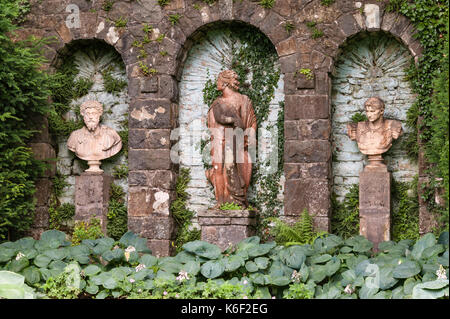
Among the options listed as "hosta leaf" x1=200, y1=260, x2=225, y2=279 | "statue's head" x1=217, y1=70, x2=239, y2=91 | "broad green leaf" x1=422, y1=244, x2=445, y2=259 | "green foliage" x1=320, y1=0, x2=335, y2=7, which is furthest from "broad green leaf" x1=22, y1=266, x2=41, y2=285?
"green foliage" x1=320, y1=0, x2=335, y2=7

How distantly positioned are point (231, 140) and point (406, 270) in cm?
302

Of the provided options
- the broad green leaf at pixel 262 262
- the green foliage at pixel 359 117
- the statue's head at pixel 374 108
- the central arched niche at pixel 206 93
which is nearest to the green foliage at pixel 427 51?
the statue's head at pixel 374 108

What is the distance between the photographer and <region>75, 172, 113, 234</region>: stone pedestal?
9312mm

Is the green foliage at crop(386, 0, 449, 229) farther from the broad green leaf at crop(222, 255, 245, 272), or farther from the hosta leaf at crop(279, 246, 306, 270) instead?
the broad green leaf at crop(222, 255, 245, 272)

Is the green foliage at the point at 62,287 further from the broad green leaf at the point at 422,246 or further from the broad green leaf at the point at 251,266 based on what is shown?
the broad green leaf at the point at 422,246

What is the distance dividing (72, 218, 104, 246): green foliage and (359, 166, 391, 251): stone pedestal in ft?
10.4

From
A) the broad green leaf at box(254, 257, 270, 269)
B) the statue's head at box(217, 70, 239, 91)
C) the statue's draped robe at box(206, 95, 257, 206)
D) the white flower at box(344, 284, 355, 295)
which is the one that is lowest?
the white flower at box(344, 284, 355, 295)

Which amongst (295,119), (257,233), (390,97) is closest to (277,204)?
(257,233)

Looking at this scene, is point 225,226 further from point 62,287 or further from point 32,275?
point 32,275

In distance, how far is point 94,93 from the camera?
990cm

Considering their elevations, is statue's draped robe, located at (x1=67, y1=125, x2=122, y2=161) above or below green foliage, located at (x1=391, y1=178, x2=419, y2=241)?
above

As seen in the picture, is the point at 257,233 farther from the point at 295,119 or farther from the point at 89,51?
the point at 89,51

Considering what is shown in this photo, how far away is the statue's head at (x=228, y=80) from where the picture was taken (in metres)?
8.95

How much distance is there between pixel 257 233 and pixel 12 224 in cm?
293
